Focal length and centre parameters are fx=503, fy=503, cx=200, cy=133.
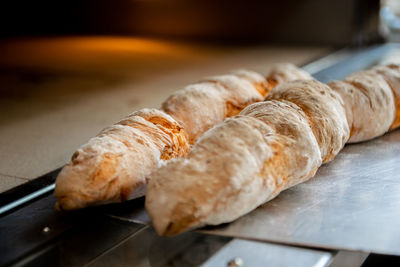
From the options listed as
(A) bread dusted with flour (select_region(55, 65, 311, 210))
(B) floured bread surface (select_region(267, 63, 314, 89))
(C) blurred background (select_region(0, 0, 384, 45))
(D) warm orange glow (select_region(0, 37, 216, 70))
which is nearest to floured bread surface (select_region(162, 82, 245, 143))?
(A) bread dusted with flour (select_region(55, 65, 311, 210))

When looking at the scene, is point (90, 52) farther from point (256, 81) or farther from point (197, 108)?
point (197, 108)

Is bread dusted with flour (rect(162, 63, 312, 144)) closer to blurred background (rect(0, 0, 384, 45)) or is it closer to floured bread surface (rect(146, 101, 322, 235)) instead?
floured bread surface (rect(146, 101, 322, 235))

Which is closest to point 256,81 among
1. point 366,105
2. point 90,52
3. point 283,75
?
point 283,75

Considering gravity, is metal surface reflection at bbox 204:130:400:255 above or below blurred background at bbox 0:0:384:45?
below

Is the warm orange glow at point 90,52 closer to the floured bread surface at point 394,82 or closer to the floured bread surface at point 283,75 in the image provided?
the floured bread surface at point 283,75

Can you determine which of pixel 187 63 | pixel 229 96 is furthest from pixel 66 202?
pixel 187 63

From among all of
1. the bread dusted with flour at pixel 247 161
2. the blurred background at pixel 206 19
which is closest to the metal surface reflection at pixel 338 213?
the bread dusted with flour at pixel 247 161

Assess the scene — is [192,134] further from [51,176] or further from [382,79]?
A: [382,79]
